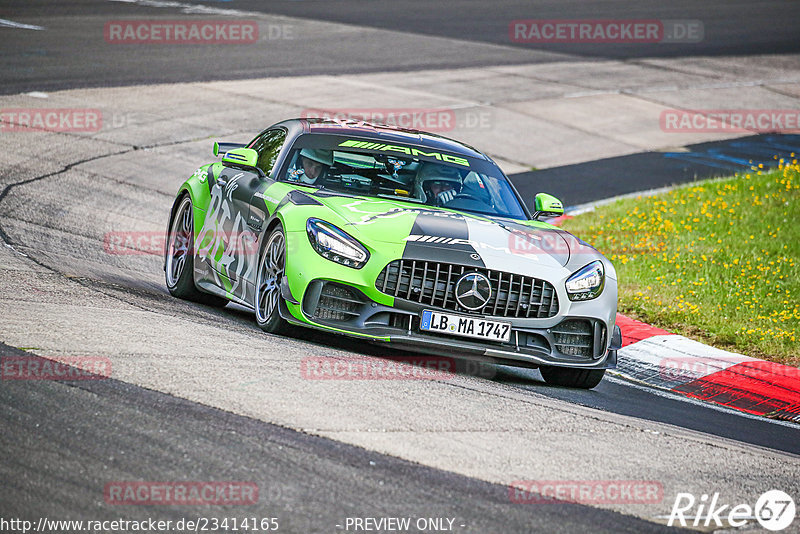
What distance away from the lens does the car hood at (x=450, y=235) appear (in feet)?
23.1

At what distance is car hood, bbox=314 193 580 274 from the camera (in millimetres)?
7035

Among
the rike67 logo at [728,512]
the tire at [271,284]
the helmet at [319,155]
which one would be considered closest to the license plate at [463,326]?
the tire at [271,284]

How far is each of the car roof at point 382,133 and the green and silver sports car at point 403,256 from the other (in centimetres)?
3

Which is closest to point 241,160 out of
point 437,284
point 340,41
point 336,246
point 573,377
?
point 336,246

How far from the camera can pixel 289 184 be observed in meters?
8.12

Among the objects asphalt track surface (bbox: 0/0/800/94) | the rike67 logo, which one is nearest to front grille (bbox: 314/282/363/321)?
the rike67 logo

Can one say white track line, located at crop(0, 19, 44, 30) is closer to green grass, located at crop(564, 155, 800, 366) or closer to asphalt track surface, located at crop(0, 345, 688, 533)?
green grass, located at crop(564, 155, 800, 366)

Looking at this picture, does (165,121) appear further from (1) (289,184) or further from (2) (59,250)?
(1) (289,184)

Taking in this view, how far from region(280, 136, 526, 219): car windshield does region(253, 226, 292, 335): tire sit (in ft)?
2.53

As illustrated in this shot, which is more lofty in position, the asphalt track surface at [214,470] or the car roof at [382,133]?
the car roof at [382,133]

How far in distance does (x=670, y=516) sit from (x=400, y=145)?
4.45 metres

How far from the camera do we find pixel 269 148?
894 centimetres

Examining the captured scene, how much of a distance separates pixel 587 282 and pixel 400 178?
1681 mm

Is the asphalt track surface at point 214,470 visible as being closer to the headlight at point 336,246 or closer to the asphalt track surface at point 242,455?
the asphalt track surface at point 242,455
